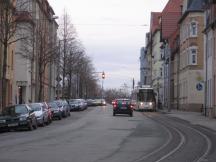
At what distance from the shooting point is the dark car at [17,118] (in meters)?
34.7

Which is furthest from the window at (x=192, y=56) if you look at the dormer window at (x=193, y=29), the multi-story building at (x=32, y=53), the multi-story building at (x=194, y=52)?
the multi-story building at (x=32, y=53)

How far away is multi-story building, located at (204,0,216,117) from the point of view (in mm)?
58375

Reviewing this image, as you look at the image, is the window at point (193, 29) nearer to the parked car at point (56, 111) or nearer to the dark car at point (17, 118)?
the parked car at point (56, 111)

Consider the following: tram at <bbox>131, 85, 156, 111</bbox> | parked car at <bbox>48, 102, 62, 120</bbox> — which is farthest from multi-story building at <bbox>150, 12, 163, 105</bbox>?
parked car at <bbox>48, 102, 62, 120</bbox>

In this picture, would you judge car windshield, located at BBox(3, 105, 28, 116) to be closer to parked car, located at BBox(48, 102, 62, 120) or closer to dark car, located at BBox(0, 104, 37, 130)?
dark car, located at BBox(0, 104, 37, 130)

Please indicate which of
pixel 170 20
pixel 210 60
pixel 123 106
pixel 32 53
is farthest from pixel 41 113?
pixel 170 20

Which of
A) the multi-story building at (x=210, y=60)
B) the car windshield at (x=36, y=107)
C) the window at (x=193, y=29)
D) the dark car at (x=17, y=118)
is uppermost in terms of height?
the window at (x=193, y=29)

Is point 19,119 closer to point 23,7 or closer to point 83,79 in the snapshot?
point 23,7

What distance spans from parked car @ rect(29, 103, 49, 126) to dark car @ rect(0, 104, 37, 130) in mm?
2376

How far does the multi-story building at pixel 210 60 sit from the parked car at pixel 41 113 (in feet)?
64.7

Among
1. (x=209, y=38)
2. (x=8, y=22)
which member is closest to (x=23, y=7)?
(x=8, y=22)

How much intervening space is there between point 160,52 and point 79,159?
4096 inches

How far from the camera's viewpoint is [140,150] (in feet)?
→ 70.2

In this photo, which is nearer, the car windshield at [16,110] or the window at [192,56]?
the car windshield at [16,110]
